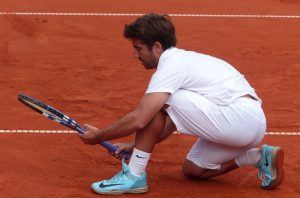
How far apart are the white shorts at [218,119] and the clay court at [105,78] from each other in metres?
0.43

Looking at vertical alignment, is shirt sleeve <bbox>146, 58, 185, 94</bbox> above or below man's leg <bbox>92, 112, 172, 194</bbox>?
above

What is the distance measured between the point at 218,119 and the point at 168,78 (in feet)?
1.51

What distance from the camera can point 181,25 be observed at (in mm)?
11492

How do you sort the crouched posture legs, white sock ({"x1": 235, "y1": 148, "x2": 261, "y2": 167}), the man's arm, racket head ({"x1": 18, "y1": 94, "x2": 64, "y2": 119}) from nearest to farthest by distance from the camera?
the man's arm → the crouched posture legs → white sock ({"x1": 235, "y1": 148, "x2": 261, "y2": 167}) → racket head ({"x1": 18, "y1": 94, "x2": 64, "y2": 119})

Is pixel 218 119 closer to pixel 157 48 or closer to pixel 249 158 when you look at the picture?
pixel 249 158

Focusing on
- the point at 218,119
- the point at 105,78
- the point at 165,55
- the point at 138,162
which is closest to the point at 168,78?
the point at 165,55

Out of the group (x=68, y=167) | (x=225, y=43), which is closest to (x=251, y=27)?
(x=225, y=43)

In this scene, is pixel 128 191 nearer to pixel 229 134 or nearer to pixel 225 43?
pixel 229 134

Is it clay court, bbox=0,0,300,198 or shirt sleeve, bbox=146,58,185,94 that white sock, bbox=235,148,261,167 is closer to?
clay court, bbox=0,0,300,198

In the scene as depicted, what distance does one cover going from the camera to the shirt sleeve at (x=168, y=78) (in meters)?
6.01

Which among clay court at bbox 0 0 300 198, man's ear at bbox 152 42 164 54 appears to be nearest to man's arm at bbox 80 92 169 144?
man's ear at bbox 152 42 164 54

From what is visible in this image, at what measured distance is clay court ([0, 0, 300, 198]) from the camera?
6566 mm

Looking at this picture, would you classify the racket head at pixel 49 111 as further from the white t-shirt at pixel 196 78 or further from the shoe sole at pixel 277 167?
the shoe sole at pixel 277 167

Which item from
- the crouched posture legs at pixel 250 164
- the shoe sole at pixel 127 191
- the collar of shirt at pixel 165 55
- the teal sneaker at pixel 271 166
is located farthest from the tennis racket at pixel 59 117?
the teal sneaker at pixel 271 166
